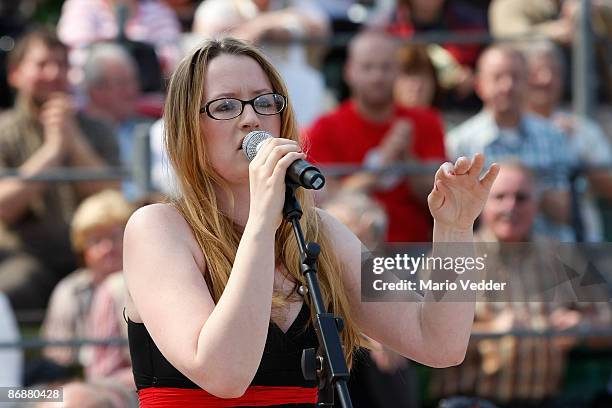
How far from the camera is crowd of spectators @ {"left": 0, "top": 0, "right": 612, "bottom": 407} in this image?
544 centimetres

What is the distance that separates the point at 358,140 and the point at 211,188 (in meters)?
3.85

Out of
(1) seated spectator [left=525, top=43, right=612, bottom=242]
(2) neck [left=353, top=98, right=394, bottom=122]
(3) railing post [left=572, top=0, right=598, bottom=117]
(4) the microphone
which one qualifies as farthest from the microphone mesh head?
(3) railing post [left=572, top=0, right=598, bottom=117]

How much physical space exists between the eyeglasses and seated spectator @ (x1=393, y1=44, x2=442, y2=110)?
4.64 meters

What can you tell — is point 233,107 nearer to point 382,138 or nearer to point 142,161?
point 142,161

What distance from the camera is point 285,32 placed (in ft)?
22.6

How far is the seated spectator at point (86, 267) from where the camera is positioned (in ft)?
18.0

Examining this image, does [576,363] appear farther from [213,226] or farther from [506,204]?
[213,226]

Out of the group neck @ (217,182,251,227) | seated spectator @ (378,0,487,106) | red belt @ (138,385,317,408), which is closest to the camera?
red belt @ (138,385,317,408)

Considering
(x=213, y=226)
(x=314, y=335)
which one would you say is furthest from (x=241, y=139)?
(x=314, y=335)

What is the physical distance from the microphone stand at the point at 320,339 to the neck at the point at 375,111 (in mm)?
4246

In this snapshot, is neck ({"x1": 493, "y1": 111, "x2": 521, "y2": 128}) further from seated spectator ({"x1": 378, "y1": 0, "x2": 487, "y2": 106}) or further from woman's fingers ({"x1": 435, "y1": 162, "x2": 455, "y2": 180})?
woman's fingers ({"x1": 435, "y1": 162, "x2": 455, "y2": 180})

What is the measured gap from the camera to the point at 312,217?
2.69 m

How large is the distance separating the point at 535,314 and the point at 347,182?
1265 mm

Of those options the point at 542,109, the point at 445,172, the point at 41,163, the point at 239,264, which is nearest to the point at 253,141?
the point at 239,264
